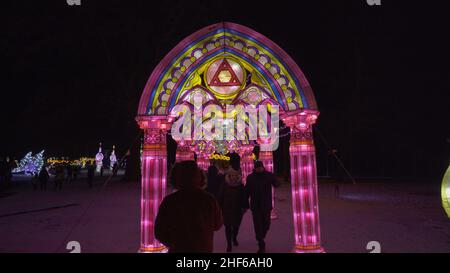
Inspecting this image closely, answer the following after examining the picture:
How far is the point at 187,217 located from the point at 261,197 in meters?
3.33

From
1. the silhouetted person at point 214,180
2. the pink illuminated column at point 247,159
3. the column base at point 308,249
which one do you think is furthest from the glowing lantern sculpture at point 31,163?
the column base at point 308,249

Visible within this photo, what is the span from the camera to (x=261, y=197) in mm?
6227

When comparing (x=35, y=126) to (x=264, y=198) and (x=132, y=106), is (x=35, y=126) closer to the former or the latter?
(x=132, y=106)

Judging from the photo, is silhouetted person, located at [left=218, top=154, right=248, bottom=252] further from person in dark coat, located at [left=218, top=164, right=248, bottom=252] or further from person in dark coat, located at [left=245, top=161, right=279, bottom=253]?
person in dark coat, located at [left=245, top=161, right=279, bottom=253]

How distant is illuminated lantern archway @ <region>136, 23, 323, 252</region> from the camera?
6234mm

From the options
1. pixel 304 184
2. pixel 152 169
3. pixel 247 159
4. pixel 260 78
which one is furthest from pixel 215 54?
pixel 247 159

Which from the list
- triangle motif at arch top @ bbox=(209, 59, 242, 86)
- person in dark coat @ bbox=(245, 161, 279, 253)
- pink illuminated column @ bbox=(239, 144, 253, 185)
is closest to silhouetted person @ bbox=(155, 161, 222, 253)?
person in dark coat @ bbox=(245, 161, 279, 253)

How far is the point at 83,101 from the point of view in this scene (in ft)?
83.9

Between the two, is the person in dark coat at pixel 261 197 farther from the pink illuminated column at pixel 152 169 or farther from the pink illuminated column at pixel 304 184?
the pink illuminated column at pixel 152 169

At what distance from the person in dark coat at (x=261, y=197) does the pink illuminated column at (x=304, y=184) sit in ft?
1.53

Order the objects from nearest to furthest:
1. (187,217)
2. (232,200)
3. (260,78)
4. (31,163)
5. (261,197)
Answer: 1. (187,217)
2. (261,197)
3. (232,200)
4. (260,78)
5. (31,163)

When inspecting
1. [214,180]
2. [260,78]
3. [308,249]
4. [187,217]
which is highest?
[260,78]

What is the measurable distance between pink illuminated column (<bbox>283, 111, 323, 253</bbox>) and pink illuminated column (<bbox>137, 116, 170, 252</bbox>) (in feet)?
7.97

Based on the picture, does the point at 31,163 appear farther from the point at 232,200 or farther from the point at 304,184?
the point at 304,184
